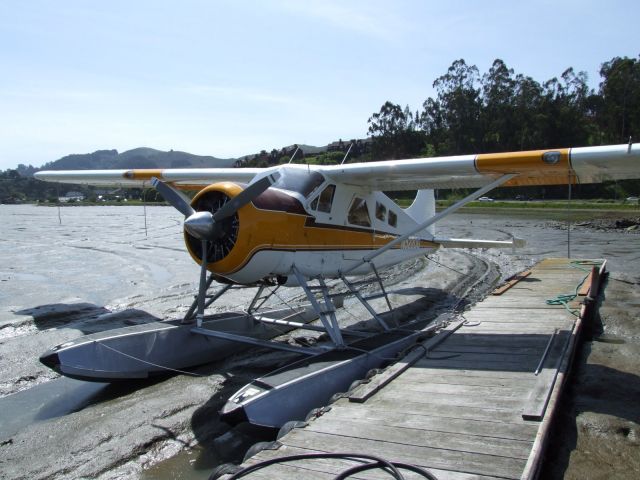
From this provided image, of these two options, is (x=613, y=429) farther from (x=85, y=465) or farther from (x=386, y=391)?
(x=85, y=465)

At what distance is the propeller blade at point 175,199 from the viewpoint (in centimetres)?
675

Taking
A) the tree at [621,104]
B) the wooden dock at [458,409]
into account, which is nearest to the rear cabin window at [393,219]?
the wooden dock at [458,409]

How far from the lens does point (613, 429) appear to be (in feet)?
15.7

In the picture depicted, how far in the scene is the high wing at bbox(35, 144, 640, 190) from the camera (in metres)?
6.57

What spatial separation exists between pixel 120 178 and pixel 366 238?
5.84 m

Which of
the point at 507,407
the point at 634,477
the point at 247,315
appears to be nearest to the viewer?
the point at 634,477

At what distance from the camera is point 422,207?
11.9 metres

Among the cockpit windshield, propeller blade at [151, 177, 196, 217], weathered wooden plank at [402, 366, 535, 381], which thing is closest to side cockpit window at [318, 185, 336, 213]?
the cockpit windshield

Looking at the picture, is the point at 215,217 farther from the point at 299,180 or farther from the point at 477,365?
the point at 477,365

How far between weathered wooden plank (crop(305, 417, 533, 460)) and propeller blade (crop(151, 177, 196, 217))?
3380 mm

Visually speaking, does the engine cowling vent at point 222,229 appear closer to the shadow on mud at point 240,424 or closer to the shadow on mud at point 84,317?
the shadow on mud at point 240,424

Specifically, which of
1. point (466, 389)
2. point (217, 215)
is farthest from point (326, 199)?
point (466, 389)

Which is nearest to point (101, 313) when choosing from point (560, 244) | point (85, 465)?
point (85, 465)

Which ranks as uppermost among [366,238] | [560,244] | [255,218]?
[255,218]
